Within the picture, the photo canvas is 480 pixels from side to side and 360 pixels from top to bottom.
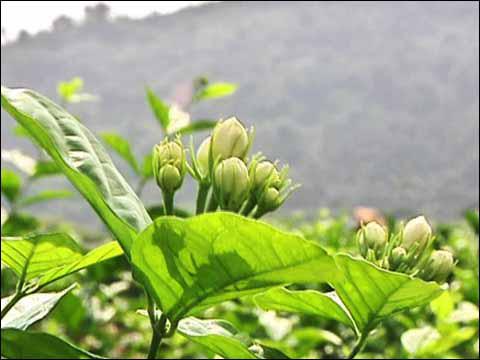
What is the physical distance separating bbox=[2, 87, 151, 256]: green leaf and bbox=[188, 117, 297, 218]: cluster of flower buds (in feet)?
0.22

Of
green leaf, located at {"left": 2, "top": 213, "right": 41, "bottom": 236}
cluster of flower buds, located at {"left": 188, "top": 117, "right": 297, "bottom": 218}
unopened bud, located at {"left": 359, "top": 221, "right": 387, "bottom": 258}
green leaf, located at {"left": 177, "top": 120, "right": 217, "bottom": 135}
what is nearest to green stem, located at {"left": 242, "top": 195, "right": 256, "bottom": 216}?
cluster of flower buds, located at {"left": 188, "top": 117, "right": 297, "bottom": 218}

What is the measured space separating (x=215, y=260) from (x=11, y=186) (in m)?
1.20

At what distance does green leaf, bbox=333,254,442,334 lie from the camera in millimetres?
565

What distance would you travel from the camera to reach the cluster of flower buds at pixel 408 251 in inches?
27.8

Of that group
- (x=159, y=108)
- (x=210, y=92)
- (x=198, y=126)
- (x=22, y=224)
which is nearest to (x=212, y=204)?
(x=159, y=108)

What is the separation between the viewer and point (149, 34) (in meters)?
11.9

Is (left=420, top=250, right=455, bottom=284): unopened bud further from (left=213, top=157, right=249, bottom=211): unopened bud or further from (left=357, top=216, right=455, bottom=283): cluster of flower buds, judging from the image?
(left=213, top=157, right=249, bottom=211): unopened bud

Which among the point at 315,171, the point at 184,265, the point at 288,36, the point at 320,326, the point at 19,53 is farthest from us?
the point at 288,36

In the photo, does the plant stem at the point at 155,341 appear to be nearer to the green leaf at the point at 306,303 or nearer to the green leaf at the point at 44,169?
the green leaf at the point at 306,303

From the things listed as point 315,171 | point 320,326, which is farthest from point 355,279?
point 315,171

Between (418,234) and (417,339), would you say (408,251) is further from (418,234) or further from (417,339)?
(417,339)

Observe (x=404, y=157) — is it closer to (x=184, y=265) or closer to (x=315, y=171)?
(x=315, y=171)

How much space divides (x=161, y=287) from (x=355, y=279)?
0.43 ft

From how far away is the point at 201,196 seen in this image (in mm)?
668
